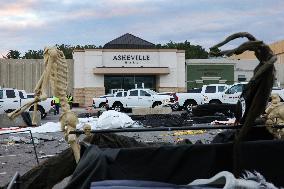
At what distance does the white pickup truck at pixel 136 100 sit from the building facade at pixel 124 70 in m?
14.0

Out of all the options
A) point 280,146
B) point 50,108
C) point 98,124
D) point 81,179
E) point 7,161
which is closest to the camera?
point 81,179

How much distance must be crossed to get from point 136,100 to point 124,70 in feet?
50.4

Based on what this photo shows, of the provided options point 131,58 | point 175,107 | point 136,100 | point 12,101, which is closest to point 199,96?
point 175,107

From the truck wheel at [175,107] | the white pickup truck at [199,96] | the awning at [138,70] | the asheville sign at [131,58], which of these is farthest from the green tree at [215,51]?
the asheville sign at [131,58]

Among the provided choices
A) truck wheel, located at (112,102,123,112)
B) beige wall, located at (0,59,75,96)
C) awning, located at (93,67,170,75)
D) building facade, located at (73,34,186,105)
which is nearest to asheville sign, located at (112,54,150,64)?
building facade, located at (73,34,186,105)

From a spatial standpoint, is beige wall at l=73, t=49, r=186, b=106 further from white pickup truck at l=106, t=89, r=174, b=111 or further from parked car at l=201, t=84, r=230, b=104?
parked car at l=201, t=84, r=230, b=104

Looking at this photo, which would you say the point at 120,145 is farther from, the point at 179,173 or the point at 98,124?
the point at 98,124

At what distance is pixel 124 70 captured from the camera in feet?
176

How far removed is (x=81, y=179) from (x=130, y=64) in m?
51.7

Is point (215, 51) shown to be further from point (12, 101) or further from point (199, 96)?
point (199, 96)

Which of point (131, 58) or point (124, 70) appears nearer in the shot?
point (124, 70)

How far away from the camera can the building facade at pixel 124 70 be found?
53.2 m

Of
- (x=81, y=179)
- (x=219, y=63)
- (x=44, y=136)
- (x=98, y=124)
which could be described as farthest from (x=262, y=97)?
(x=219, y=63)

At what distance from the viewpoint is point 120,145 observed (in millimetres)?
3912
